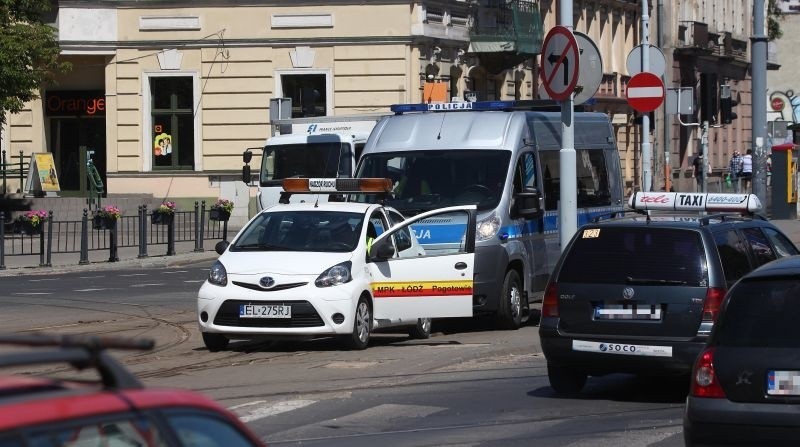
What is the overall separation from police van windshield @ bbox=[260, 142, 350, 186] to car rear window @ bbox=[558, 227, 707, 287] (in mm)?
17784

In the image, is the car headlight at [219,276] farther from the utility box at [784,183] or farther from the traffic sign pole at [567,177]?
the utility box at [784,183]

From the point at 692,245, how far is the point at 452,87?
31.3 meters

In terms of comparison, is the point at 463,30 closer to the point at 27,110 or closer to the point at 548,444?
the point at 27,110

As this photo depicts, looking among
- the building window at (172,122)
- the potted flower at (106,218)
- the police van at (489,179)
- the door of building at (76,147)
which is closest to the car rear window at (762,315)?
the police van at (489,179)

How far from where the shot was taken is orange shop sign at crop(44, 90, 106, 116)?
41.8 meters

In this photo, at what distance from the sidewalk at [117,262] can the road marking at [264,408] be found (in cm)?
1671

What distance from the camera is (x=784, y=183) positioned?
38.8 m

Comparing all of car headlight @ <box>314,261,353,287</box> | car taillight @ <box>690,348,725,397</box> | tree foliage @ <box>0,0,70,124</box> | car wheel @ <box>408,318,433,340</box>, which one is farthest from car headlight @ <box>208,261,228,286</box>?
tree foliage @ <box>0,0,70,124</box>

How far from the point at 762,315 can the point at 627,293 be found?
3281 millimetres

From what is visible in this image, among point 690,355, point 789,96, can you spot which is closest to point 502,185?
point 690,355

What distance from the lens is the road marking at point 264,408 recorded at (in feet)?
34.8

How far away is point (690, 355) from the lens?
10.8 metres

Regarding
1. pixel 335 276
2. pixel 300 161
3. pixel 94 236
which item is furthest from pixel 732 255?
pixel 94 236

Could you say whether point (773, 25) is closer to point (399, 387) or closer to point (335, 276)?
point (335, 276)
